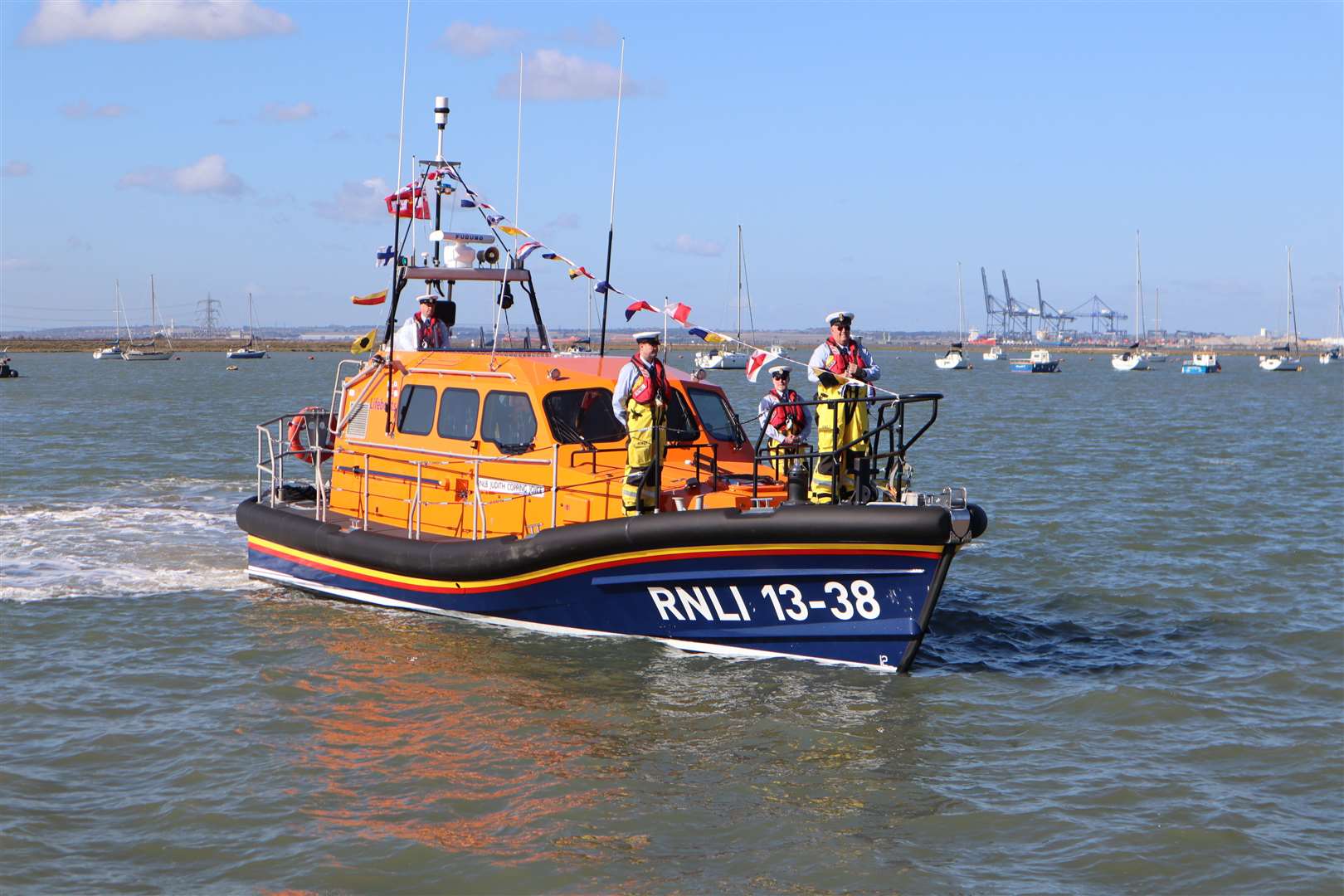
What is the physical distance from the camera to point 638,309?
434 inches

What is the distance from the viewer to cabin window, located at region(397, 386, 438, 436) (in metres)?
11.0

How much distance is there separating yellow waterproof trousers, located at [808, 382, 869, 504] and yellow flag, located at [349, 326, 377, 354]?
4534mm

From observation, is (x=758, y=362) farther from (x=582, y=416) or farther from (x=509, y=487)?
(x=509, y=487)

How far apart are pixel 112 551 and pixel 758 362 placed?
299 inches

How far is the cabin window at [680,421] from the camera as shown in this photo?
10.5 metres

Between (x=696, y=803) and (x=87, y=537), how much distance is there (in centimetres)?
969

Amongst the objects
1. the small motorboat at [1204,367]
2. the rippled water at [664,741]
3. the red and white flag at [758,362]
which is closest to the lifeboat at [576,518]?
the rippled water at [664,741]

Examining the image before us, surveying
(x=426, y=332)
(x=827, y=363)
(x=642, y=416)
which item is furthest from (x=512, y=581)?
(x=426, y=332)

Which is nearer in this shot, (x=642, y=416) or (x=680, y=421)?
(x=642, y=416)

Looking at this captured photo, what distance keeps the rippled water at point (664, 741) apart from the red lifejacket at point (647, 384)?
5.83 feet

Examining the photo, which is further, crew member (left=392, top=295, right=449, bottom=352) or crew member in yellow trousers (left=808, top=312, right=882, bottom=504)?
crew member (left=392, top=295, right=449, bottom=352)

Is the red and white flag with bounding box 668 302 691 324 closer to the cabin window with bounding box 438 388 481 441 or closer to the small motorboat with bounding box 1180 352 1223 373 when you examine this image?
the cabin window with bounding box 438 388 481 441

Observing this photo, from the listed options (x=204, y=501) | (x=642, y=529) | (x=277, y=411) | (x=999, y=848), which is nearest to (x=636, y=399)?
(x=642, y=529)

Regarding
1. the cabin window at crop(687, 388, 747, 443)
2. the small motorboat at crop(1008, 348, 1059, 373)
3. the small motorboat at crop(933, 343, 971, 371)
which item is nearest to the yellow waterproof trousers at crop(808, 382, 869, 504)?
the cabin window at crop(687, 388, 747, 443)
